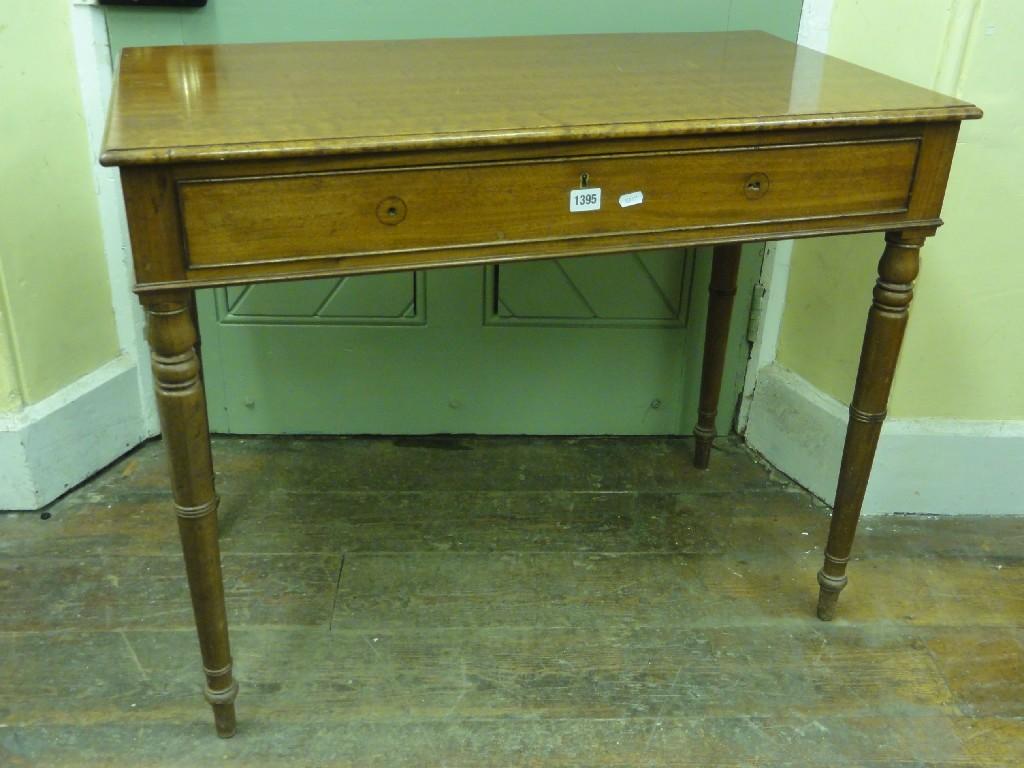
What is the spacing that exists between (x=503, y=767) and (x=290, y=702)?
1.14ft

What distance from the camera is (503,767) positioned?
1.43 meters

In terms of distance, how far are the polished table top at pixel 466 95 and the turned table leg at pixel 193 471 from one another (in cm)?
21

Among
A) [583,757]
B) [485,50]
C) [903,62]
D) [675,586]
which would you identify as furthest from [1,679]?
[903,62]

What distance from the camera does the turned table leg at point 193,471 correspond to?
3.92 feet

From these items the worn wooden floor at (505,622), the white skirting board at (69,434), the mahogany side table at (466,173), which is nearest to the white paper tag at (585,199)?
the mahogany side table at (466,173)

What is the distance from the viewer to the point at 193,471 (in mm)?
1285

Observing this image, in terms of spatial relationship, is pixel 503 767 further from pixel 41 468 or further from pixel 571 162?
pixel 41 468

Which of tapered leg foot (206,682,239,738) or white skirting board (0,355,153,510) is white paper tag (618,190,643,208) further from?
white skirting board (0,355,153,510)

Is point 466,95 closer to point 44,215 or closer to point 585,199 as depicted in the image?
point 585,199

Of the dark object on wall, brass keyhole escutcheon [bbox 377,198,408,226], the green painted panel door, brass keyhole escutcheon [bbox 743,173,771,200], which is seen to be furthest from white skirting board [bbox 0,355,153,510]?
brass keyhole escutcheon [bbox 743,173,771,200]

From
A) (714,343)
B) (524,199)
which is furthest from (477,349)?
(524,199)

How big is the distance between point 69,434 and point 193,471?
85 centimetres

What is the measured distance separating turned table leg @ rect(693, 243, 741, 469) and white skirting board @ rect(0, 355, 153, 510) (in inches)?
47.3

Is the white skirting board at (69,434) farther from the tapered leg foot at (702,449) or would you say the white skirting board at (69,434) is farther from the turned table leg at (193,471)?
the tapered leg foot at (702,449)
